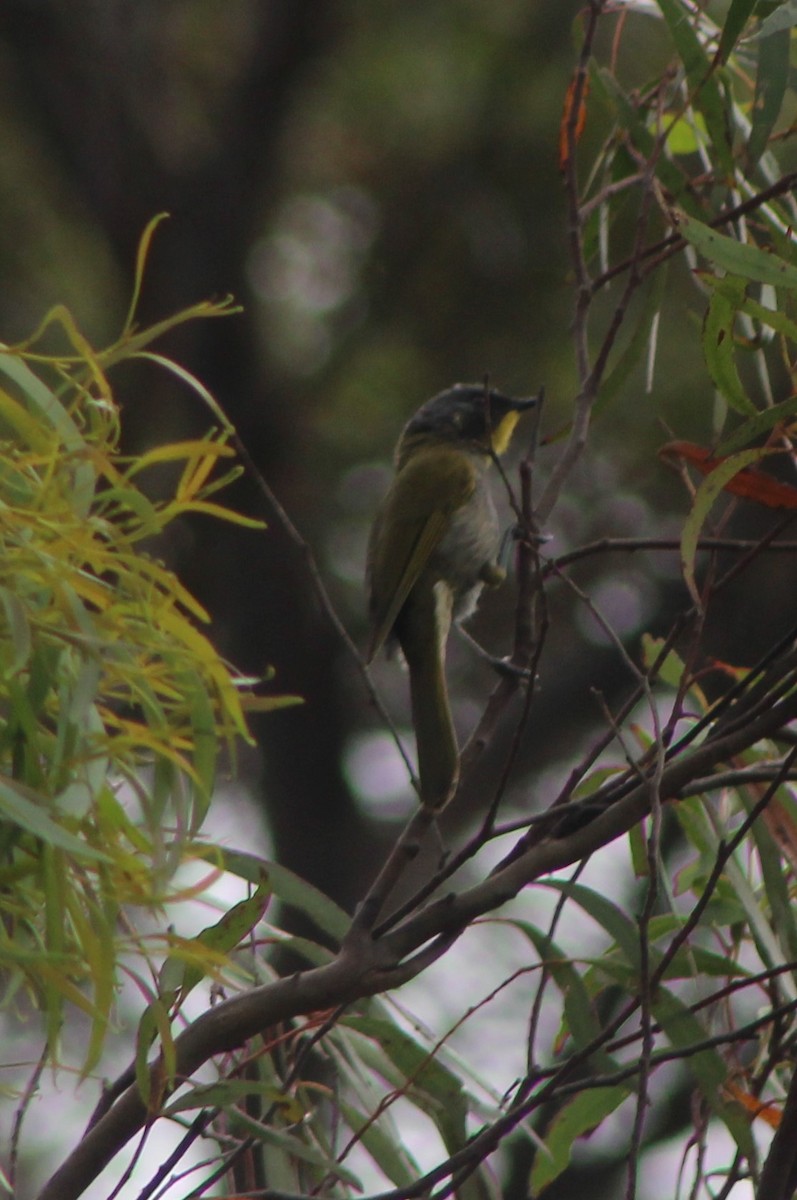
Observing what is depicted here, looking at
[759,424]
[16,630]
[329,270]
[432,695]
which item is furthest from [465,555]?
[329,270]

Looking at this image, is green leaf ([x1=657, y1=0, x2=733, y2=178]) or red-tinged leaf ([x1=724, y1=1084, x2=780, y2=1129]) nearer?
red-tinged leaf ([x1=724, y1=1084, x2=780, y2=1129])

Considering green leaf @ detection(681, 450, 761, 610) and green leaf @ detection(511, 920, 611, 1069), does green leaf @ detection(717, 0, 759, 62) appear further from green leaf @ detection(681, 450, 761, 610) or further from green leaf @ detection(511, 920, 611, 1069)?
green leaf @ detection(511, 920, 611, 1069)

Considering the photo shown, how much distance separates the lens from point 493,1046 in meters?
5.27

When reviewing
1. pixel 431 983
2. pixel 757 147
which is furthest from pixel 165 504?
pixel 431 983

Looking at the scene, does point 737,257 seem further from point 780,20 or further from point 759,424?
point 780,20

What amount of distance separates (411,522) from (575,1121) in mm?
1311

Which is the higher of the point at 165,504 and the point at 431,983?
the point at 431,983

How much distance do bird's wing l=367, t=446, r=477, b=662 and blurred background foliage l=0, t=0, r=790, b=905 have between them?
4.97ft

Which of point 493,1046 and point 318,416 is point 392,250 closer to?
point 318,416

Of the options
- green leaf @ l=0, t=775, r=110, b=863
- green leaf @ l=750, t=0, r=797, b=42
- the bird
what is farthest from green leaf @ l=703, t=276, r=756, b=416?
the bird

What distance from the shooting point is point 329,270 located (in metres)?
4.65

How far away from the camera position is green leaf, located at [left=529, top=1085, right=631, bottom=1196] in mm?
1416

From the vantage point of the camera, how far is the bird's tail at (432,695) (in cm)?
169

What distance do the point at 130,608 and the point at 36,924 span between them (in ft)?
0.79
